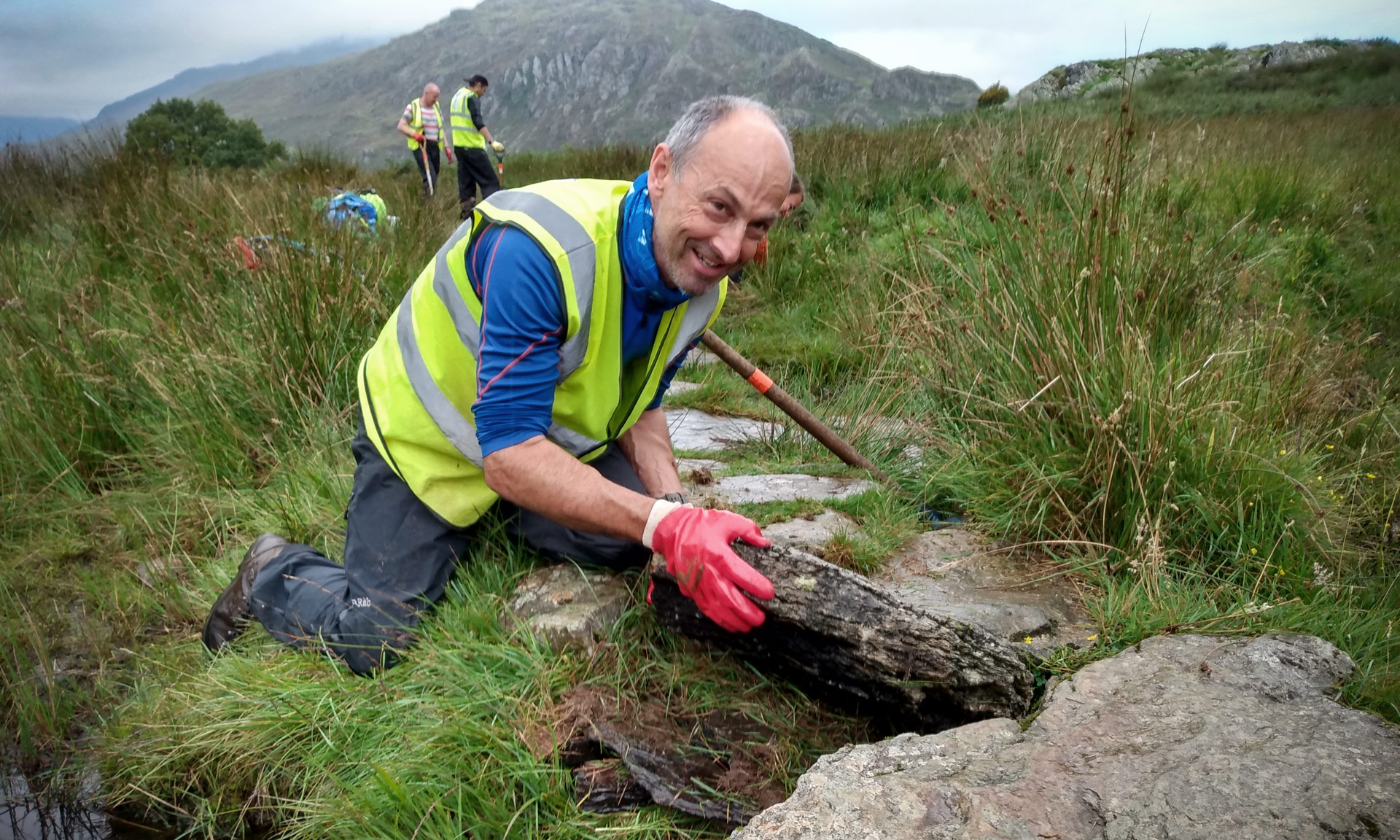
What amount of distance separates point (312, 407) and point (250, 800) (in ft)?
6.22

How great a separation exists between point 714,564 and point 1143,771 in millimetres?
934

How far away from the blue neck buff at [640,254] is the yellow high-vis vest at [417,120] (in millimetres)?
10111

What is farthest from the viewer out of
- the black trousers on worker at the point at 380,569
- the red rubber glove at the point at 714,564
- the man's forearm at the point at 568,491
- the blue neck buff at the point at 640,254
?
the black trousers on worker at the point at 380,569

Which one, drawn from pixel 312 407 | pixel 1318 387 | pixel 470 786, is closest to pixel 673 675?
pixel 470 786

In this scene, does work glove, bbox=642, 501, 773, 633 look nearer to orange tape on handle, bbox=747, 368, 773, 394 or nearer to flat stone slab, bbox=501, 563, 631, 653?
flat stone slab, bbox=501, 563, 631, 653

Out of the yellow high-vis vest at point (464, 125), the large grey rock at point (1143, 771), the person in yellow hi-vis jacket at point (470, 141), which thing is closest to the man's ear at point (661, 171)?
the large grey rock at point (1143, 771)

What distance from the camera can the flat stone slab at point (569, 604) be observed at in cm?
223

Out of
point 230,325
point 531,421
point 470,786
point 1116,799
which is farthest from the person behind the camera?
point 230,325

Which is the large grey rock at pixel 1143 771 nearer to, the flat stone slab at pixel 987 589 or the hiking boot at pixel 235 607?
the flat stone slab at pixel 987 589

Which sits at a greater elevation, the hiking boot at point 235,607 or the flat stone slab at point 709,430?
the flat stone slab at point 709,430

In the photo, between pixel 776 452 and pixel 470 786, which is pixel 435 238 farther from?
pixel 470 786

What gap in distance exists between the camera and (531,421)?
2.06m

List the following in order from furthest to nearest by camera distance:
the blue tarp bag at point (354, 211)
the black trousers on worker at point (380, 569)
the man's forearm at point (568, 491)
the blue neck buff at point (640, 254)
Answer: the blue tarp bag at point (354, 211) < the black trousers on worker at point (380, 569) < the blue neck buff at point (640, 254) < the man's forearm at point (568, 491)

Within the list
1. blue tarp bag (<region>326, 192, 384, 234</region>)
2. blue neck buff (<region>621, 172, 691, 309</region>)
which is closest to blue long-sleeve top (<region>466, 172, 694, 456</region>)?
blue neck buff (<region>621, 172, 691, 309</region>)
